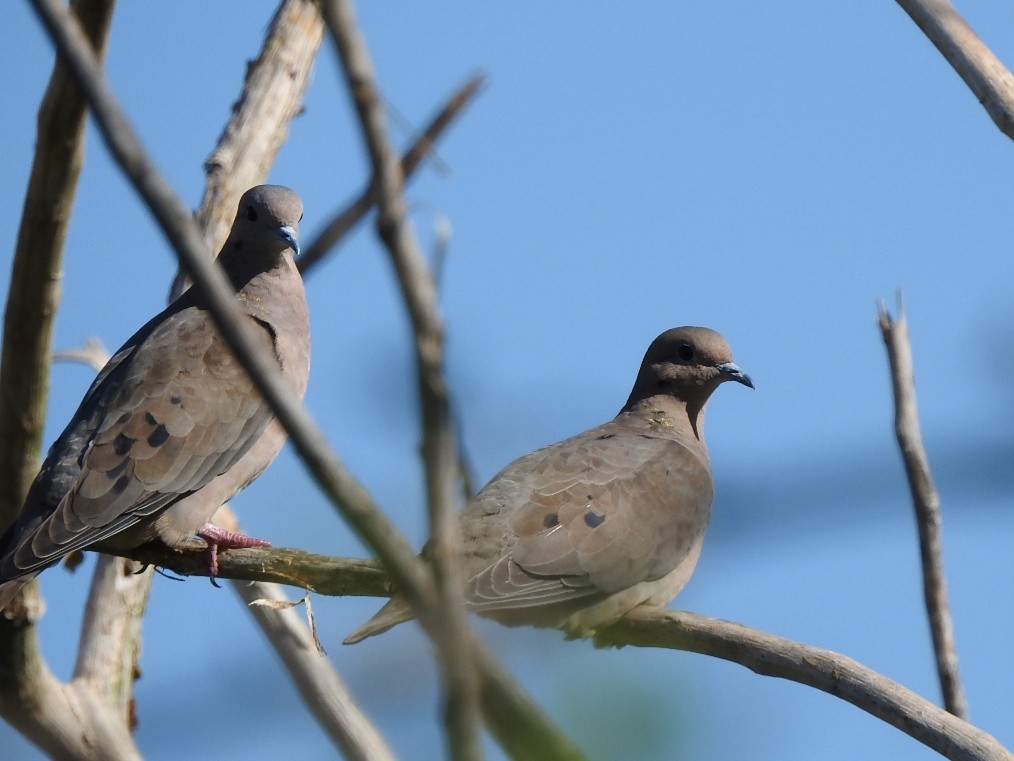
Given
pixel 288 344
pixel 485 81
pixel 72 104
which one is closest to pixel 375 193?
pixel 72 104

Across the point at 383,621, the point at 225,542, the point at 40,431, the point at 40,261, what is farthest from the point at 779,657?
the point at 40,431

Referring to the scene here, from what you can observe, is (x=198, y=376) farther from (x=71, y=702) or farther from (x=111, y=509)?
(x=71, y=702)

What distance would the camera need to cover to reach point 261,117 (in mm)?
7238

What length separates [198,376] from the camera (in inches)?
220

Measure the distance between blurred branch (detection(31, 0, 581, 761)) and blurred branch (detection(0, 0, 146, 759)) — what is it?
245 cm

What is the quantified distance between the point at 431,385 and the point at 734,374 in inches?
198

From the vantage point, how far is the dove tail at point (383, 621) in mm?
4371

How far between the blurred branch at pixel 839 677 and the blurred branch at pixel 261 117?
12.0ft

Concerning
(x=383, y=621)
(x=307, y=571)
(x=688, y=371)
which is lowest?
(x=383, y=621)

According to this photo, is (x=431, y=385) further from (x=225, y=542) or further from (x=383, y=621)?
(x=225, y=542)

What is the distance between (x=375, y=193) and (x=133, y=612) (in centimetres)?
574

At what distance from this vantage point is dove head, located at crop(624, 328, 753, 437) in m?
6.32

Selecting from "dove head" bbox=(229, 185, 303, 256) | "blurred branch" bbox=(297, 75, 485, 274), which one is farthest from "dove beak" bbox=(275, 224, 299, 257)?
"blurred branch" bbox=(297, 75, 485, 274)

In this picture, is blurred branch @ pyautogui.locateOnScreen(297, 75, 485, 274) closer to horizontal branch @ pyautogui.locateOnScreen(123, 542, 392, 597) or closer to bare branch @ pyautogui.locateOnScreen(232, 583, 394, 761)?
bare branch @ pyautogui.locateOnScreen(232, 583, 394, 761)
